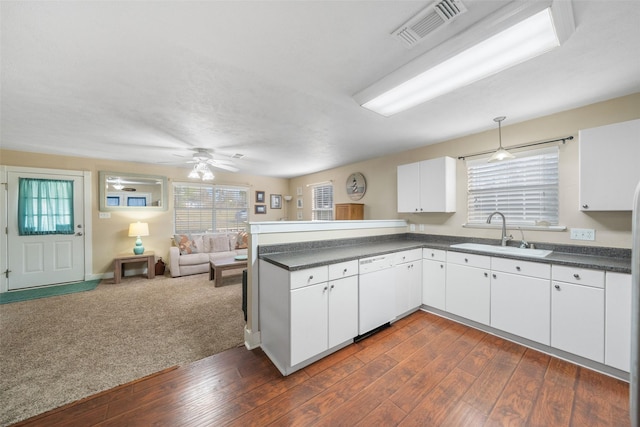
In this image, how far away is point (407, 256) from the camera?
300cm

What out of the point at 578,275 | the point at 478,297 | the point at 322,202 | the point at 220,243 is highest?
the point at 322,202

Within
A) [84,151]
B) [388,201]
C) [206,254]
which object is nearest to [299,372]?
[388,201]

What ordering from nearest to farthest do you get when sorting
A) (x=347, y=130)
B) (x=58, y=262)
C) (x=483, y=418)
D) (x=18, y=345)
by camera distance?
(x=483, y=418), (x=18, y=345), (x=347, y=130), (x=58, y=262)

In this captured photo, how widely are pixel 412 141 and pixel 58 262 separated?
644 cm

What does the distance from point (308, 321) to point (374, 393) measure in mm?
698

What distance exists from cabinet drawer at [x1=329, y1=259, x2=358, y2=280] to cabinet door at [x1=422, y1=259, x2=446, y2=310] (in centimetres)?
128

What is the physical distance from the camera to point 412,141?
11.9ft

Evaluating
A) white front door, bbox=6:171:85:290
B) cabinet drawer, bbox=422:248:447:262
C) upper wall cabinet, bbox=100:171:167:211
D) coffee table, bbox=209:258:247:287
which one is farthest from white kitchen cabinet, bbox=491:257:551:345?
white front door, bbox=6:171:85:290

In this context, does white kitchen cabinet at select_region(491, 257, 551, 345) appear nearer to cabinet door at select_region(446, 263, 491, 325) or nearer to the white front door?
cabinet door at select_region(446, 263, 491, 325)

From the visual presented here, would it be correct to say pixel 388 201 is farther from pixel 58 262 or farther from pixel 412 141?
pixel 58 262

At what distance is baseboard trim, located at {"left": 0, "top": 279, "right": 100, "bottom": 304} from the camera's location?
3.69m

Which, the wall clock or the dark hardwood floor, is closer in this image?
the dark hardwood floor

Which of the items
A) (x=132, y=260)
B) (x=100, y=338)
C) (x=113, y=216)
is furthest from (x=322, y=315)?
(x=113, y=216)

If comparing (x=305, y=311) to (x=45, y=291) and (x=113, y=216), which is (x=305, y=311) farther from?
(x=113, y=216)
